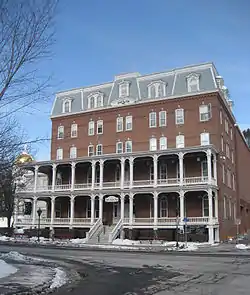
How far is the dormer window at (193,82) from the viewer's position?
43719mm

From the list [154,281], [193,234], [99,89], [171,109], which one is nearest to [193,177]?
[193,234]

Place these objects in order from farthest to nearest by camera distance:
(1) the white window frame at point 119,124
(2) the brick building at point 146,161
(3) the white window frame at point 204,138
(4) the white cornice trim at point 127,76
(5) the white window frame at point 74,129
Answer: (5) the white window frame at point 74,129, (4) the white cornice trim at point 127,76, (1) the white window frame at point 119,124, (3) the white window frame at point 204,138, (2) the brick building at point 146,161

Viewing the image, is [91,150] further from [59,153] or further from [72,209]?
[72,209]

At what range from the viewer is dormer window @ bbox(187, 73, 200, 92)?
4372cm

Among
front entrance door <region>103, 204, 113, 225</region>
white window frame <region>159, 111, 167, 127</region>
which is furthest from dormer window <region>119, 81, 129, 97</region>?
front entrance door <region>103, 204, 113, 225</region>

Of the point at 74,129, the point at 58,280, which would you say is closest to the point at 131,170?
the point at 74,129

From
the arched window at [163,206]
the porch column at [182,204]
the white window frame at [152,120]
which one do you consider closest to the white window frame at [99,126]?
the white window frame at [152,120]

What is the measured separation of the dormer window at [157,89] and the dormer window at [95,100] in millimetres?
6792

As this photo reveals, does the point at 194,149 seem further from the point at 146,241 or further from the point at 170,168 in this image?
the point at 146,241

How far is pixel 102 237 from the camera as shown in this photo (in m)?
39.8

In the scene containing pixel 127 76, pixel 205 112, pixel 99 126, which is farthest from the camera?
pixel 127 76

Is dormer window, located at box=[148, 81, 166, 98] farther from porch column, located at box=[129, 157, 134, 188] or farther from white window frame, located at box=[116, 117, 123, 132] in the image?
porch column, located at box=[129, 157, 134, 188]

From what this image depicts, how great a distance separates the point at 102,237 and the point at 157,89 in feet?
59.1

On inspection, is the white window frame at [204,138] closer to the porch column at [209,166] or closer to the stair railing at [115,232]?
the porch column at [209,166]
